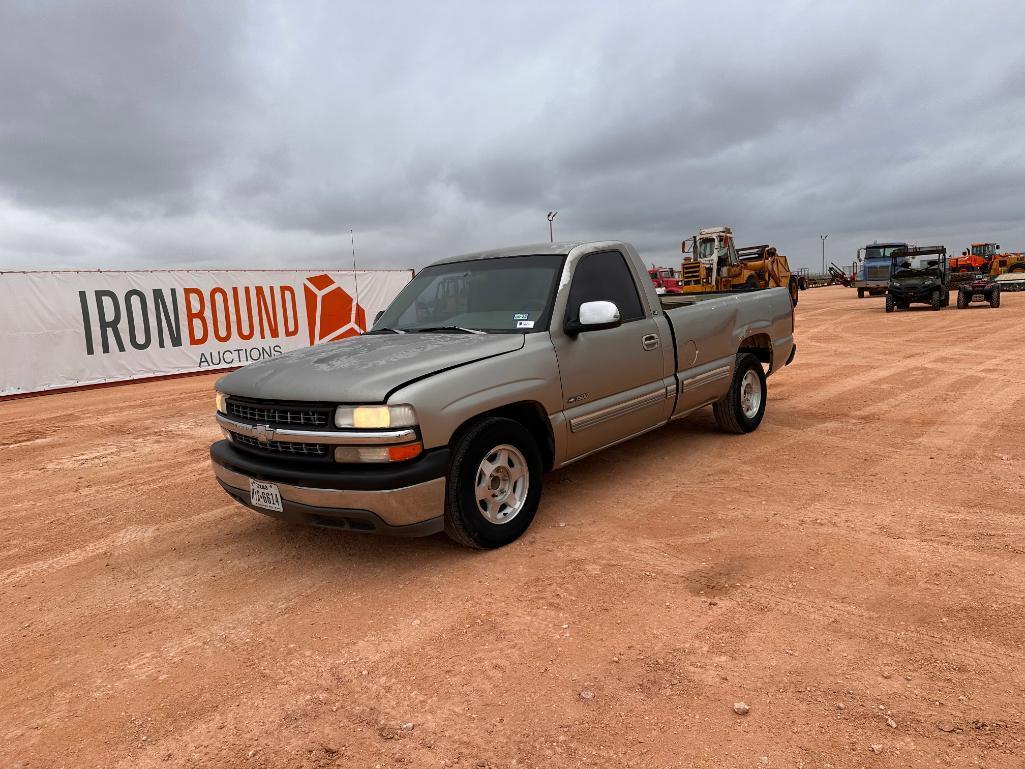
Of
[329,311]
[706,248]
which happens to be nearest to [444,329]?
[329,311]

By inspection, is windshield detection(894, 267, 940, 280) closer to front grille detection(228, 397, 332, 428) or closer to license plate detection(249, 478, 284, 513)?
front grille detection(228, 397, 332, 428)

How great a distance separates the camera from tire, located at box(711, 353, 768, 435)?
20.6ft

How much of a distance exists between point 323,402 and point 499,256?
2.13 metres

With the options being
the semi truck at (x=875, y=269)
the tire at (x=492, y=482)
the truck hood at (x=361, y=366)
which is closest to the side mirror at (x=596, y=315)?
the truck hood at (x=361, y=366)

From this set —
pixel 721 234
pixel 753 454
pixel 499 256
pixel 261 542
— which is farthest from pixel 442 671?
pixel 721 234

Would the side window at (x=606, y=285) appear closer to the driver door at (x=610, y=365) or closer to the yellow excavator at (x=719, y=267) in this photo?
the driver door at (x=610, y=365)

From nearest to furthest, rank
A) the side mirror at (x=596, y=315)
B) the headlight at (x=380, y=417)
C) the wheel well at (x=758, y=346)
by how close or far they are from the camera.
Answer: the headlight at (x=380, y=417), the side mirror at (x=596, y=315), the wheel well at (x=758, y=346)

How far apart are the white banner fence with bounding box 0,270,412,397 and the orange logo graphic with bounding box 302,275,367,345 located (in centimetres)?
3

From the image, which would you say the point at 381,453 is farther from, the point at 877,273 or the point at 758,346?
the point at 877,273

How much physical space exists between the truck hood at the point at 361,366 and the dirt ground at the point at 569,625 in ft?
3.59

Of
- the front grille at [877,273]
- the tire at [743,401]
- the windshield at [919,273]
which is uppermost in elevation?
the front grille at [877,273]

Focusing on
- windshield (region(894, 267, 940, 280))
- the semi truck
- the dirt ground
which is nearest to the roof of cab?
the dirt ground

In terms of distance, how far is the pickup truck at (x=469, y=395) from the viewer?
343cm

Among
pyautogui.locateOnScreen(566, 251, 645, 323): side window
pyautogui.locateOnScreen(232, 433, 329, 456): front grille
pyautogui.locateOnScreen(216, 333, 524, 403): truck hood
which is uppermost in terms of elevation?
pyautogui.locateOnScreen(566, 251, 645, 323): side window
